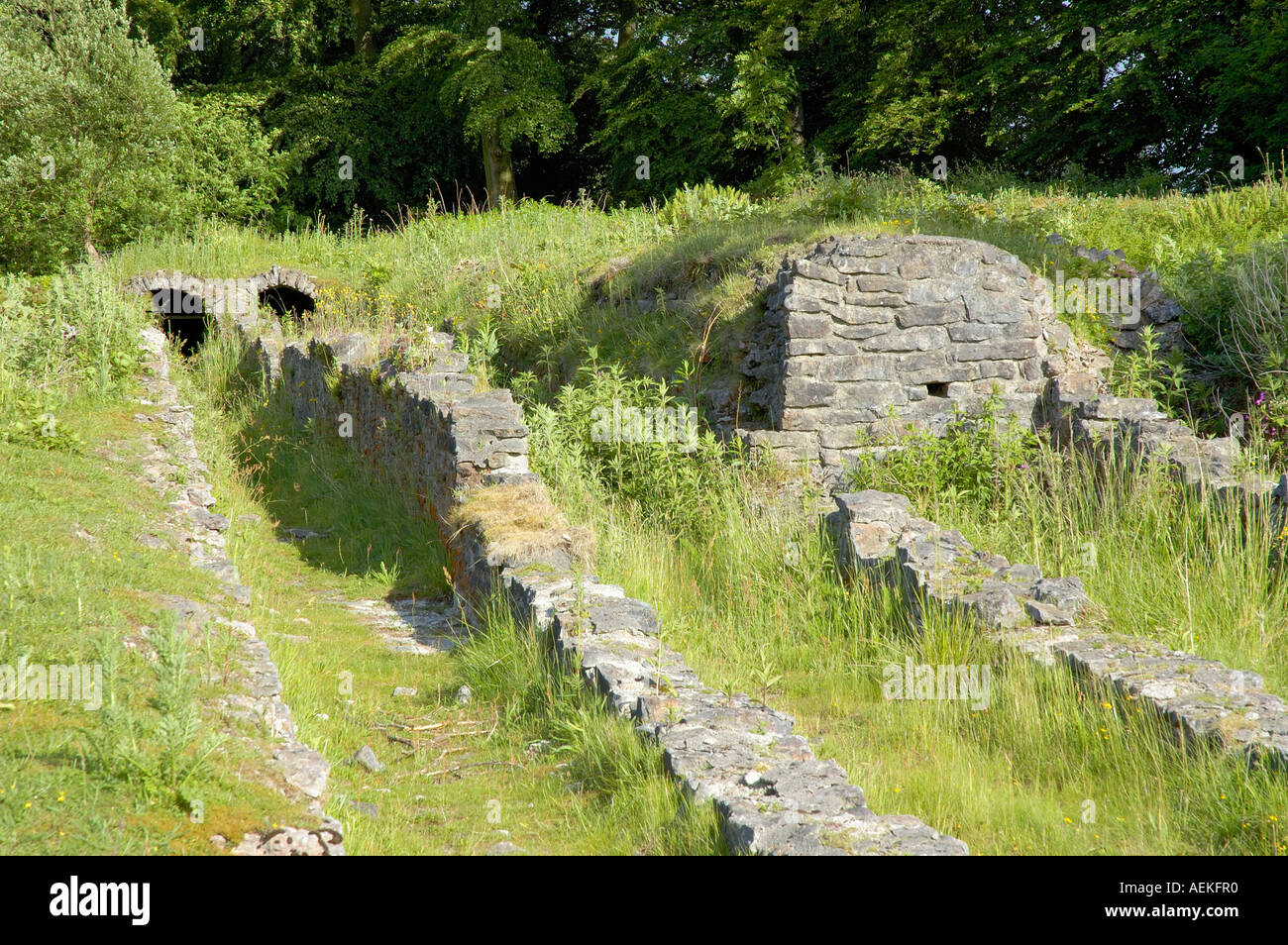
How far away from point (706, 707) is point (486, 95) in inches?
857

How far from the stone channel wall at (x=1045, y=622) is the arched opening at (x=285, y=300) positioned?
13.6 metres

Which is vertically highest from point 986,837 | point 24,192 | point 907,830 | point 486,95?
point 486,95

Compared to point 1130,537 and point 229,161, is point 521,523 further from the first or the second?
point 229,161

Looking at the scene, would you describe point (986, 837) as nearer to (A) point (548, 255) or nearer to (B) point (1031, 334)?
(B) point (1031, 334)

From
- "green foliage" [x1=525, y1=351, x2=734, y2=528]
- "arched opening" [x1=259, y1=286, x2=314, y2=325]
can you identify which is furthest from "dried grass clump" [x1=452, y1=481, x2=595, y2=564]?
"arched opening" [x1=259, y1=286, x2=314, y2=325]

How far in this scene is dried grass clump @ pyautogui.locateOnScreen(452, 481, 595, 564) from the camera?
6566 mm

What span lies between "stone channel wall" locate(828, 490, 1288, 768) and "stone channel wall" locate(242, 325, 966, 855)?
4.99 ft

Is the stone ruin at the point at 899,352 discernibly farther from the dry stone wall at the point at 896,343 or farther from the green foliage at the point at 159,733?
the green foliage at the point at 159,733

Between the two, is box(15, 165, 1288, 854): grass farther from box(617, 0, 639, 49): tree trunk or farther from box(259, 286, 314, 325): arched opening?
box(617, 0, 639, 49): tree trunk

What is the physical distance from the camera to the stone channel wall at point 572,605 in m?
3.52

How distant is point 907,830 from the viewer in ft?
11.3

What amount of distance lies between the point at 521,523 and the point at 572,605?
135 cm

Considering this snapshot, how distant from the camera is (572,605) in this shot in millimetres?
5730
